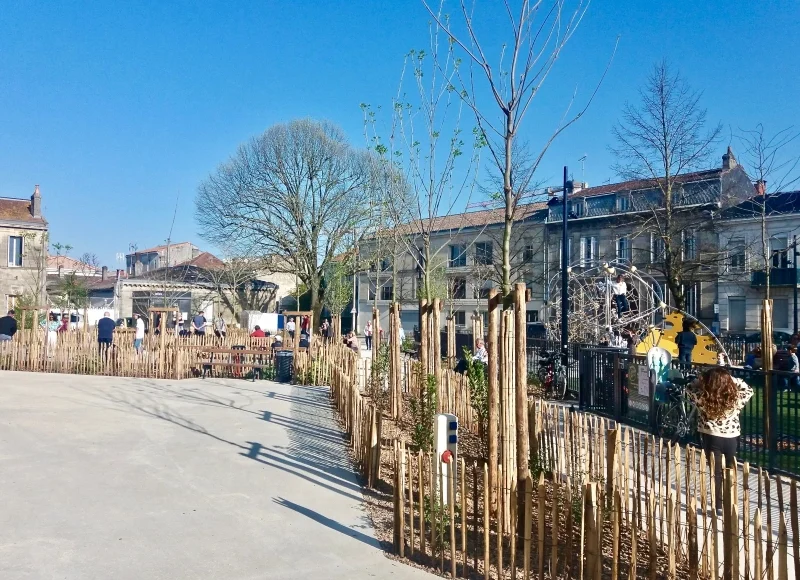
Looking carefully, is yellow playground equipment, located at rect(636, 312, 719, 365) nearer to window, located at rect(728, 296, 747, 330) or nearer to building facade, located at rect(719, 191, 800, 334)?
building facade, located at rect(719, 191, 800, 334)

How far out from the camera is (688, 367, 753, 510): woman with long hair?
22.2 feet

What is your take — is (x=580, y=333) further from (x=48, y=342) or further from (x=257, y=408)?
(x=48, y=342)

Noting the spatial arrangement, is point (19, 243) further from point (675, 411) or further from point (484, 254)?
point (675, 411)

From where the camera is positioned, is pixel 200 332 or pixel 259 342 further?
pixel 200 332

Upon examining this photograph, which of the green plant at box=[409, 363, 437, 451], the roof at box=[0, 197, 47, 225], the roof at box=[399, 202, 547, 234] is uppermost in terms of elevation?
the roof at box=[0, 197, 47, 225]

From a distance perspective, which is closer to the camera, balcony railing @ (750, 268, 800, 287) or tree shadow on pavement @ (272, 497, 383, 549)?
tree shadow on pavement @ (272, 497, 383, 549)

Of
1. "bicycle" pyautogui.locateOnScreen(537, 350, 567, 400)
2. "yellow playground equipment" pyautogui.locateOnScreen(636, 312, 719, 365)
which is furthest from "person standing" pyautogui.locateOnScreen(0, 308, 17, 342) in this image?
"yellow playground equipment" pyautogui.locateOnScreen(636, 312, 719, 365)

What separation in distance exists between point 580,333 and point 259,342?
38.4 feet

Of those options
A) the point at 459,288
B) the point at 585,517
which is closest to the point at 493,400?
the point at 585,517

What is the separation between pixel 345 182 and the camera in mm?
36594

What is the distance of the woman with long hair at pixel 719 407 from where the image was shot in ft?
22.2

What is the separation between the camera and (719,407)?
22.3 ft

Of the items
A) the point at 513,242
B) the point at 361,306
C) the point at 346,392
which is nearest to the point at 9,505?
the point at 346,392

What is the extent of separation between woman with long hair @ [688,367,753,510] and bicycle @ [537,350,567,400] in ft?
30.4
